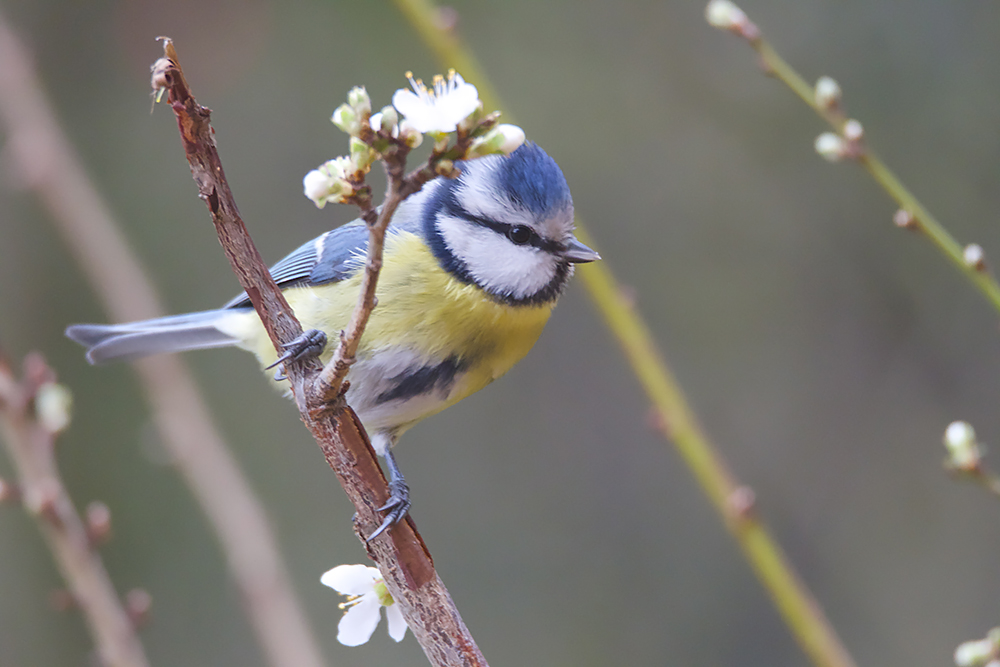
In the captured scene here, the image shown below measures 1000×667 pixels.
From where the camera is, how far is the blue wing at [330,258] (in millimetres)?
1394

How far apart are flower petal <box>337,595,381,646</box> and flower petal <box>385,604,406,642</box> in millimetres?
13

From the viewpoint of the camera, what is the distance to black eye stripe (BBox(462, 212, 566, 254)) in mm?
1246

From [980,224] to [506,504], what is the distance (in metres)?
1.76

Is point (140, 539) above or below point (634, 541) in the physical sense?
above

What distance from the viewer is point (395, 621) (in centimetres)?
89

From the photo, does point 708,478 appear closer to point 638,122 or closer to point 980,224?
point 980,224

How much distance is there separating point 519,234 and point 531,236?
20mm

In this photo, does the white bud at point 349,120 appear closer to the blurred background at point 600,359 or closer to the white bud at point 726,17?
the white bud at point 726,17

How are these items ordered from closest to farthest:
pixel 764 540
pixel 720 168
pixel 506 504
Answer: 1. pixel 764 540
2. pixel 720 168
3. pixel 506 504

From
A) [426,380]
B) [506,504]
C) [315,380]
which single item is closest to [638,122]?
[506,504]

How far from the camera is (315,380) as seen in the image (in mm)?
815

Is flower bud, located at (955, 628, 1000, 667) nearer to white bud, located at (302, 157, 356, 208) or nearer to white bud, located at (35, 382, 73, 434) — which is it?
white bud, located at (302, 157, 356, 208)

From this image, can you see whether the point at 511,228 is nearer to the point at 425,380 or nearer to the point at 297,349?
the point at 425,380

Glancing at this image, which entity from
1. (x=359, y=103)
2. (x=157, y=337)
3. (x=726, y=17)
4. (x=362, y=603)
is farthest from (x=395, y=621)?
(x=157, y=337)
